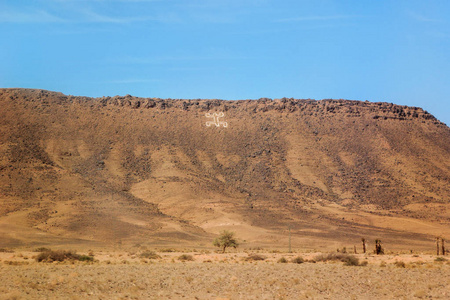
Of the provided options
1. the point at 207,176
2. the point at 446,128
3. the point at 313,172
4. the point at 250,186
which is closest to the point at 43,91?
the point at 207,176

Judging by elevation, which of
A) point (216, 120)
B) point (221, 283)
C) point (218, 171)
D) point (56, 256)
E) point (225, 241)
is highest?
point (216, 120)

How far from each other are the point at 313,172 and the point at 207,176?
22.0 m

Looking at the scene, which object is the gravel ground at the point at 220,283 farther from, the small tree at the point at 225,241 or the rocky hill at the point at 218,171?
the rocky hill at the point at 218,171

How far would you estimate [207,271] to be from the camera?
1142 inches

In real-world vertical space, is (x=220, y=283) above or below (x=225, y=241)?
above

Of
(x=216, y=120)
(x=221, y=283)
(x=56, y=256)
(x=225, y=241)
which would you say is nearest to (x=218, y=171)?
(x=216, y=120)

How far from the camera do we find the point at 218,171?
10156 cm

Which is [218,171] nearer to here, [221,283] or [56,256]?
[56,256]

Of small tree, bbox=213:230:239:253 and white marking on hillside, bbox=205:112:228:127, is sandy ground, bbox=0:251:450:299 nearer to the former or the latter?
small tree, bbox=213:230:239:253

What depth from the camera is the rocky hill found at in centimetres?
7175

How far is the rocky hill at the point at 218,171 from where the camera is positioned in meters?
71.8

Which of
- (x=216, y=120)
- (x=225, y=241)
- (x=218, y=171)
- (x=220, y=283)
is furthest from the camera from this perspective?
(x=216, y=120)

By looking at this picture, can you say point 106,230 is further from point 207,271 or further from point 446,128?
point 446,128

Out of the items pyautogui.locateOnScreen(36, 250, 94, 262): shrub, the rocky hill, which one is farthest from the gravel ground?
the rocky hill
